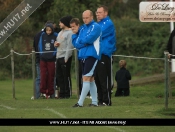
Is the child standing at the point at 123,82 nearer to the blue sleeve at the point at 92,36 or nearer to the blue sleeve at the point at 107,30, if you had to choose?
the blue sleeve at the point at 107,30

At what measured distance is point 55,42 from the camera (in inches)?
830

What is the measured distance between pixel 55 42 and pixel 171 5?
4355 mm

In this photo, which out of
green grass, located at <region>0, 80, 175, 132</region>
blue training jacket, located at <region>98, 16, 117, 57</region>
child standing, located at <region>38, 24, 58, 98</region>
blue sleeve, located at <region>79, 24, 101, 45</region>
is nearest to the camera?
green grass, located at <region>0, 80, 175, 132</region>

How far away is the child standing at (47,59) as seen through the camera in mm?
21578

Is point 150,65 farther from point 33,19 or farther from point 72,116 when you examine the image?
point 72,116

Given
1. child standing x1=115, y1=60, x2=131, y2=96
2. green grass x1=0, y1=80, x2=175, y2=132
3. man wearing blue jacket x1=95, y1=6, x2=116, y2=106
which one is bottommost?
green grass x1=0, y1=80, x2=175, y2=132

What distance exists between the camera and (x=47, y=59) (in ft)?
70.9

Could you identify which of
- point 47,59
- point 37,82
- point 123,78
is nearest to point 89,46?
point 47,59

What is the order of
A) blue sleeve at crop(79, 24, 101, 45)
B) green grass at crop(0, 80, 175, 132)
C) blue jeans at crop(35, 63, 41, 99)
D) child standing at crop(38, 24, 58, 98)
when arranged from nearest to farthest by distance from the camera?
green grass at crop(0, 80, 175, 132) → blue sleeve at crop(79, 24, 101, 45) → child standing at crop(38, 24, 58, 98) → blue jeans at crop(35, 63, 41, 99)

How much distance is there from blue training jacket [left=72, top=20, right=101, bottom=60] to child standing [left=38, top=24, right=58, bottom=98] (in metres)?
4.48

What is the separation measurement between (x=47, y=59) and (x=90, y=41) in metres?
5.05

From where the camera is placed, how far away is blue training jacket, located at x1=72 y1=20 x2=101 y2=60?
54.9ft

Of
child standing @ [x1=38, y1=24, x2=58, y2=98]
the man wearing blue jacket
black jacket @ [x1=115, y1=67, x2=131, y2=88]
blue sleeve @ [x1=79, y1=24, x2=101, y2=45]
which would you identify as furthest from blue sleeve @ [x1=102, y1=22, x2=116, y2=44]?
black jacket @ [x1=115, y1=67, x2=131, y2=88]

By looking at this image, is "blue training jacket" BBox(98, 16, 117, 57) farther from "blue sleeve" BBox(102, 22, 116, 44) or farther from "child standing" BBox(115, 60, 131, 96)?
"child standing" BBox(115, 60, 131, 96)
